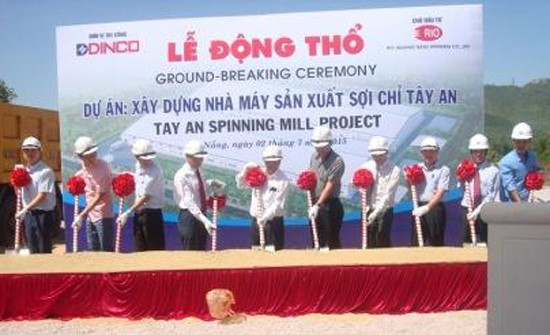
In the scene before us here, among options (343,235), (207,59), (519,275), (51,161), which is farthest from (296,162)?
(51,161)

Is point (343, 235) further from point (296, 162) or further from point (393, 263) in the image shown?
point (393, 263)

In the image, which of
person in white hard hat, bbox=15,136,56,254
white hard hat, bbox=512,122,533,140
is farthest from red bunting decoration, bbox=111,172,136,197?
white hard hat, bbox=512,122,533,140

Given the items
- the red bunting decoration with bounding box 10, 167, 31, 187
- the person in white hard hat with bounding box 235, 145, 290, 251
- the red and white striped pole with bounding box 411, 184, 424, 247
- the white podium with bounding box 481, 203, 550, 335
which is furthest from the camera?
the red and white striped pole with bounding box 411, 184, 424, 247

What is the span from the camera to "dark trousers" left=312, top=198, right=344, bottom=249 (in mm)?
7613

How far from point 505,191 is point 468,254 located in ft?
4.64

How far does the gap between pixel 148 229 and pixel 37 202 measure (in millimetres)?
1066

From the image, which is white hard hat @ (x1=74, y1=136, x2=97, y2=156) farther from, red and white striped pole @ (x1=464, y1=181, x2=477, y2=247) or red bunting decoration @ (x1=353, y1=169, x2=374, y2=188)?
red and white striped pole @ (x1=464, y1=181, x2=477, y2=247)

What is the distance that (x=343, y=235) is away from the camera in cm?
870

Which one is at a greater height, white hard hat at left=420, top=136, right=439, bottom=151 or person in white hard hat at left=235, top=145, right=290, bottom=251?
white hard hat at left=420, top=136, right=439, bottom=151

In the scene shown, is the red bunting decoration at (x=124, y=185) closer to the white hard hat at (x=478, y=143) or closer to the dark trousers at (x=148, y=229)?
the dark trousers at (x=148, y=229)

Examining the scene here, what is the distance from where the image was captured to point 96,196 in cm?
758

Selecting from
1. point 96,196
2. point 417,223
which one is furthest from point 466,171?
point 96,196

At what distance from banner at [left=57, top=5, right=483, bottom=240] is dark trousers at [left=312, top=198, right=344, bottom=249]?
0.94m

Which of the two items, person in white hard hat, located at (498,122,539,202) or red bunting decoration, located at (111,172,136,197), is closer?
red bunting decoration, located at (111,172,136,197)
